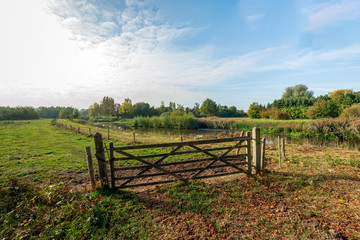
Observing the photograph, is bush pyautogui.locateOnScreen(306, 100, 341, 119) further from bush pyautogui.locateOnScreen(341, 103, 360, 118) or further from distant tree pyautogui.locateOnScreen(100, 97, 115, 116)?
distant tree pyautogui.locateOnScreen(100, 97, 115, 116)

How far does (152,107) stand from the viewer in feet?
315

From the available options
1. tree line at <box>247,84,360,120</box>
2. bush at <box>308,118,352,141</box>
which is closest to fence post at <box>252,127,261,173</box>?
bush at <box>308,118,352,141</box>

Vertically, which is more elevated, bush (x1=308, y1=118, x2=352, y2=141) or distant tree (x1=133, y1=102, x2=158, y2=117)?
distant tree (x1=133, y1=102, x2=158, y2=117)

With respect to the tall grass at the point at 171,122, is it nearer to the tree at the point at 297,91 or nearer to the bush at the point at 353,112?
the bush at the point at 353,112

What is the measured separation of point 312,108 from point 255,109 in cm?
1809

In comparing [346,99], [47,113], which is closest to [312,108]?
[346,99]

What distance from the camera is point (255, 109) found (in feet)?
171

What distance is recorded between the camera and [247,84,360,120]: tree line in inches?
1179

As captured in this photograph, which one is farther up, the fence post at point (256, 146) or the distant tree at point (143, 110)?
the distant tree at point (143, 110)

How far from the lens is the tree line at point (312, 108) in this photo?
2995 centimetres

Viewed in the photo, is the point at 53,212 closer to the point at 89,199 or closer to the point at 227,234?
the point at 89,199

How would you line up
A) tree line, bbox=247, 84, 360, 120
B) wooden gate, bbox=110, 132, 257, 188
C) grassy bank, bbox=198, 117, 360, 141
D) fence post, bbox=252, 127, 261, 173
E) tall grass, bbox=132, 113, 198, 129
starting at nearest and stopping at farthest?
wooden gate, bbox=110, 132, 257, 188, fence post, bbox=252, 127, 261, 173, grassy bank, bbox=198, 117, 360, 141, tree line, bbox=247, 84, 360, 120, tall grass, bbox=132, 113, 198, 129

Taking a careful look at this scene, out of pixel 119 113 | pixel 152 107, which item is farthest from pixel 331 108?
pixel 119 113

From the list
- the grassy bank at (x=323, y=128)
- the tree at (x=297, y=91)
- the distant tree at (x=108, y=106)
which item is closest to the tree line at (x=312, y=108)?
the grassy bank at (x=323, y=128)
